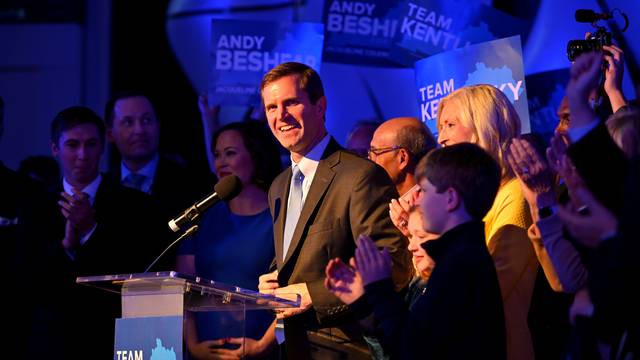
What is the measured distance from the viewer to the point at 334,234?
160 inches

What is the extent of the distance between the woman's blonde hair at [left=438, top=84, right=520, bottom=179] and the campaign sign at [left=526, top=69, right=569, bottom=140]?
1.62m

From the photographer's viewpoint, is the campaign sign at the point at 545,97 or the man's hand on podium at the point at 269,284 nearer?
the man's hand on podium at the point at 269,284

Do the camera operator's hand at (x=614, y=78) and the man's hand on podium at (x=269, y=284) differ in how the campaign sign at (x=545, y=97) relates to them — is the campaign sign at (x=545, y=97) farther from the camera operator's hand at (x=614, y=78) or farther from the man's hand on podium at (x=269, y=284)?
the man's hand on podium at (x=269, y=284)

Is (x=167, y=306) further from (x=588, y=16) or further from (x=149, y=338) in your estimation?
(x=588, y=16)

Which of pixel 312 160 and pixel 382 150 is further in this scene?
pixel 382 150

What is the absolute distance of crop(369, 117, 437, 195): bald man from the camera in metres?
4.79


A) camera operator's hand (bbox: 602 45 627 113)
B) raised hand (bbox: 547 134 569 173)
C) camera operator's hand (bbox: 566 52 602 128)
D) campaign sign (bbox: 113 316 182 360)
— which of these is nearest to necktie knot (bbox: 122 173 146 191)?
campaign sign (bbox: 113 316 182 360)

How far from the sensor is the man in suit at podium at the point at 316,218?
157 inches

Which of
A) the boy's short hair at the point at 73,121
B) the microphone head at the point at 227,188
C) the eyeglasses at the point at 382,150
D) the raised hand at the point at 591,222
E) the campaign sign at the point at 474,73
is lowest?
the raised hand at the point at 591,222

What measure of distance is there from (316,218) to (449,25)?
226 centimetres

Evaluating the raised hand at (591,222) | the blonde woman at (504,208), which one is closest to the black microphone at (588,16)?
the blonde woman at (504,208)

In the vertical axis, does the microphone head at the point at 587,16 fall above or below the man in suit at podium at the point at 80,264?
above

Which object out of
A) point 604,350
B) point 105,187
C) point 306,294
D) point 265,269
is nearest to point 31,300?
point 105,187

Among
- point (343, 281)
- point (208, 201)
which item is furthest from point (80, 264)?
point (343, 281)
